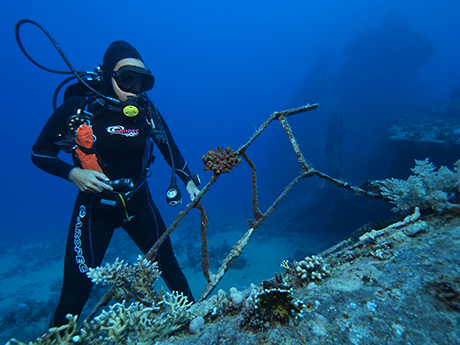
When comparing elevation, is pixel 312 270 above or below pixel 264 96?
below

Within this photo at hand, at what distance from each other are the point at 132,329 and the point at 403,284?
2.17 m

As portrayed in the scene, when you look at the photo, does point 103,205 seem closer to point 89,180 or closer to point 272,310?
point 89,180

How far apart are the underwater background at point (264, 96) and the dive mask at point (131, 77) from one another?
3.25 meters

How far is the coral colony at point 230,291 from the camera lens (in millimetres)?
1344

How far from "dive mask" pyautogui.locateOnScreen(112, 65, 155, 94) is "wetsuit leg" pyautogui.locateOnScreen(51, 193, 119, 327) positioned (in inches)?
70.4

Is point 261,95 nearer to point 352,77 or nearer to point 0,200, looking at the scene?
point 352,77

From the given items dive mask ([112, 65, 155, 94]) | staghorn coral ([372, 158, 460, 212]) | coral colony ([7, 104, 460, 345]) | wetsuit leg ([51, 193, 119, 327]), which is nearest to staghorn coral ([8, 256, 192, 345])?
coral colony ([7, 104, 460, 345])

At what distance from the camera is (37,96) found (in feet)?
334

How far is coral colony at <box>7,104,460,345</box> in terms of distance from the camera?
1.34 meters

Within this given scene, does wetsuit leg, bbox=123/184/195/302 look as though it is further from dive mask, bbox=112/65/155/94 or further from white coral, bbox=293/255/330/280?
white coral, bbox=293/255/330/280

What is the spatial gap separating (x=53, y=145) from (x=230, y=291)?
118 inches

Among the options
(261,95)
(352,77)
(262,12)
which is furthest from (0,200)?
(262,12)

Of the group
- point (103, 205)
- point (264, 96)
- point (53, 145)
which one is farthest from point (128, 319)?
point (264, 96)

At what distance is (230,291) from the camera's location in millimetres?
1702
